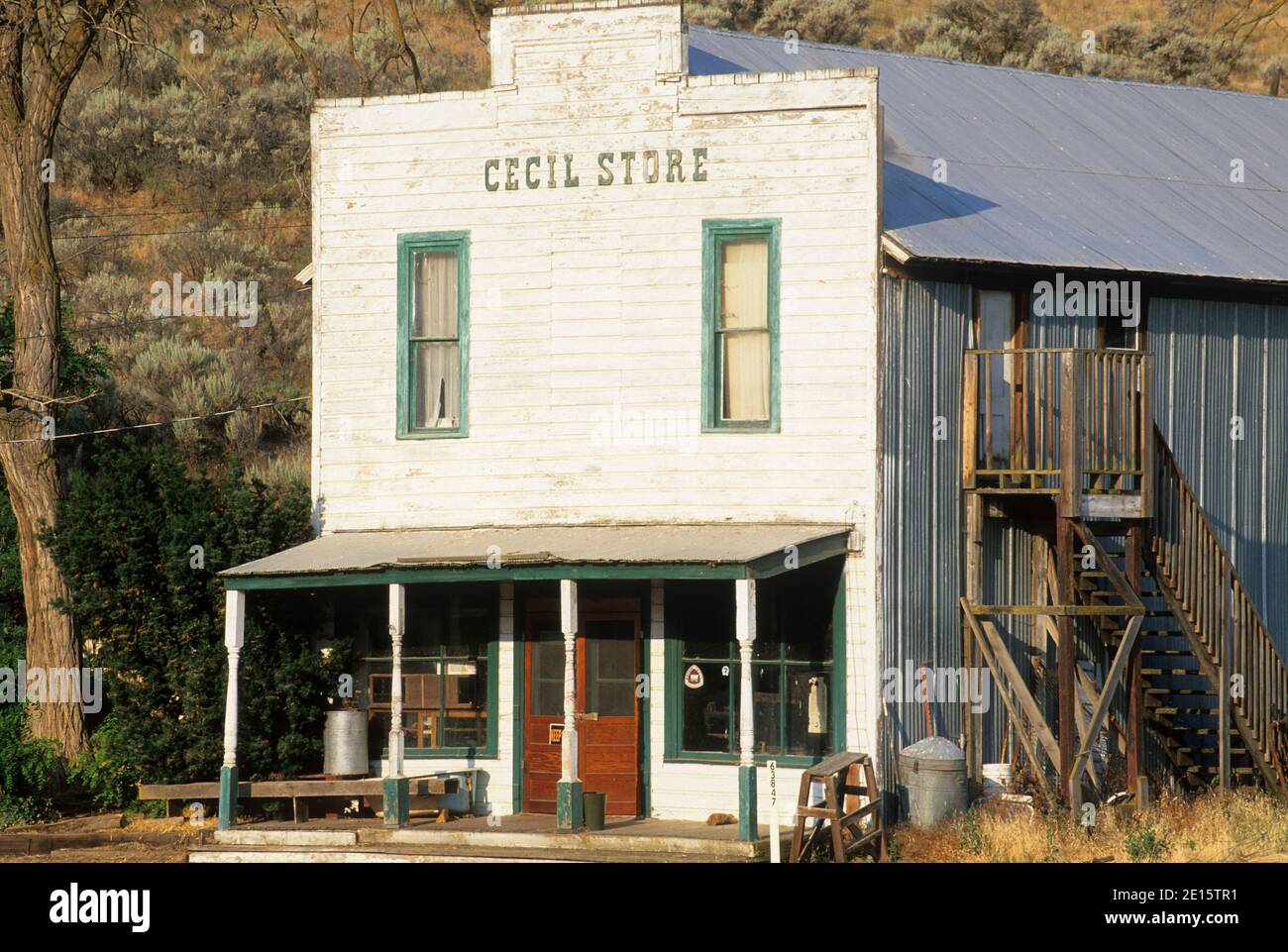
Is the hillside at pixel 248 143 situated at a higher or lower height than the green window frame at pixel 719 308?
higher

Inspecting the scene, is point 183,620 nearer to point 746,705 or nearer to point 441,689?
point 441,689

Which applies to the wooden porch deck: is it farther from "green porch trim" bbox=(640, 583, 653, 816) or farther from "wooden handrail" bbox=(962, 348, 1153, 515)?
"wooden handrail" bbox=(962, 348, 1153, 515)

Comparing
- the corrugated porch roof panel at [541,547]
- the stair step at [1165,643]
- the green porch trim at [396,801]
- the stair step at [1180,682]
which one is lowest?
the green porch trim at [396,801]

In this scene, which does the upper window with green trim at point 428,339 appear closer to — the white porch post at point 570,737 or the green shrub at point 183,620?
the green shrub at point 183,620

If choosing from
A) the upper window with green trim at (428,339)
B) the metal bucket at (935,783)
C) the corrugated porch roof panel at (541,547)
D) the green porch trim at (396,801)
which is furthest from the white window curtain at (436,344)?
the metal bucket at (935,783)

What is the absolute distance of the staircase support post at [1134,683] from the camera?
19.1 m

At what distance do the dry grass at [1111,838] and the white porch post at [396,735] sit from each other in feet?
15.4

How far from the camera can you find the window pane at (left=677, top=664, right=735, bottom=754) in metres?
19.3

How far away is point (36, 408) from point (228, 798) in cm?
588

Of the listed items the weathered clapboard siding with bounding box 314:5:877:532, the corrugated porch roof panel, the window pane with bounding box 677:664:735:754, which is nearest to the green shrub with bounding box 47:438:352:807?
the corrugated porch roof panel

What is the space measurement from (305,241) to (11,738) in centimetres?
2430

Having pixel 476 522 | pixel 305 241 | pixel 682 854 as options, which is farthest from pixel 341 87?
pixel 682 854

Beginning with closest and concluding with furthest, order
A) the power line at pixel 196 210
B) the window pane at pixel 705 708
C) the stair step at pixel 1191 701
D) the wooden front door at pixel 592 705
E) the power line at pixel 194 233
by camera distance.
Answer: the window pane at pixel 705 708, the wooden front door at pixel 592 705, the stair step at pixel 1191 701, the power line at pixel 194 233, the power line at pixel 196 210

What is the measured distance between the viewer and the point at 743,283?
62.8 feet
